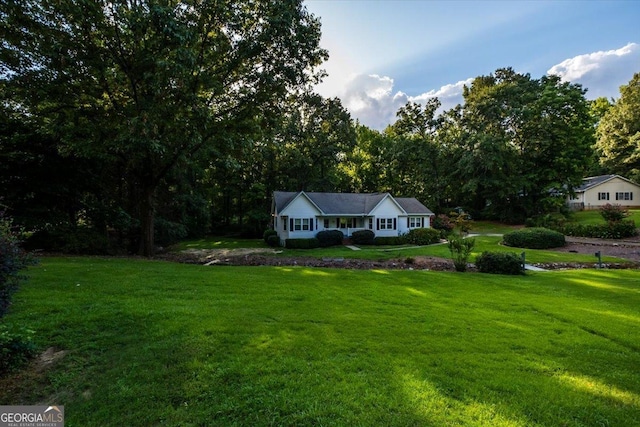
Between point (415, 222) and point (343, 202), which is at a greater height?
point (343, 202)

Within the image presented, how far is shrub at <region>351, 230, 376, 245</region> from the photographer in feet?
92.2

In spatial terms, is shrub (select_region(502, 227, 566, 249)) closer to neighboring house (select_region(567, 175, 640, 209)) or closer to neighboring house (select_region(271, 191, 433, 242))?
neighboring house (select_region(271, 191, 433, 242))

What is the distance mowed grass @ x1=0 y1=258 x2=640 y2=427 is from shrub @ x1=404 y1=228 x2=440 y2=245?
753 inches

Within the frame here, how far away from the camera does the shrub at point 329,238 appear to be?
89.5 feet

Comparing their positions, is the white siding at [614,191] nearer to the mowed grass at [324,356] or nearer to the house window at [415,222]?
the house window at [415,222]

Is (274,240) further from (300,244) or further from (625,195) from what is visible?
(625,195)

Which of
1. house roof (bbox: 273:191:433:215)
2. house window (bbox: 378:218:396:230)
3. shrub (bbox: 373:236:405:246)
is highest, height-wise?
house roof (bbox: 273:191:433:215)

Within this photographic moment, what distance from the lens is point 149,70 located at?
41.2 feet

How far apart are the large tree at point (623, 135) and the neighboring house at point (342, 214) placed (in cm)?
3125

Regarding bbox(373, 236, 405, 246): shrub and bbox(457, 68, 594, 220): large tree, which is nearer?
Answer: bbox(373, 236, 405, 246): shrub

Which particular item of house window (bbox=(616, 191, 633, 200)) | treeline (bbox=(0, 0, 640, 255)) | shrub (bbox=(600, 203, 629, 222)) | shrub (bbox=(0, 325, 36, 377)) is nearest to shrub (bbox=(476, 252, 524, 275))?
treeline (bbox=(0, 0, 640, 255))

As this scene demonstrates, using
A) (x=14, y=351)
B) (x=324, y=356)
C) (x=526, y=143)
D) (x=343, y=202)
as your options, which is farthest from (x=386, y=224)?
(x=14, y=351)

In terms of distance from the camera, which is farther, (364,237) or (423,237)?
(364,237)

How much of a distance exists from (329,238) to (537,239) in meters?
16.2
